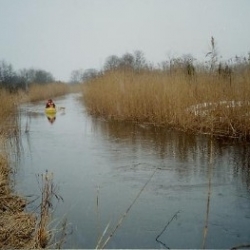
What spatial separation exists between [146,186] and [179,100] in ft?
17.7

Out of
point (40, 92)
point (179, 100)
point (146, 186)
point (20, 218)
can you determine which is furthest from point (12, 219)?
point (40, 92)

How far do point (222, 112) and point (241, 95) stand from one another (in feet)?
2.17

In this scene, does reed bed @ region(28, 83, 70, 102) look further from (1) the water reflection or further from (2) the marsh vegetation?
(1) the water reflection

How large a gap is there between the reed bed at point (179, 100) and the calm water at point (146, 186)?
0.74 m

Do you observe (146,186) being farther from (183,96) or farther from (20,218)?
(183,96)

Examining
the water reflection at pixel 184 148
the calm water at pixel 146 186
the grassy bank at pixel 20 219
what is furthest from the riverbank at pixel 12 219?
the water reflection at pixel 184 148

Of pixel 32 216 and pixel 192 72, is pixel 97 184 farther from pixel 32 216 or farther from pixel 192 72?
pixel 192 72

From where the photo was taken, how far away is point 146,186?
5312mm

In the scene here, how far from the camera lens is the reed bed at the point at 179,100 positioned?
8422 mm

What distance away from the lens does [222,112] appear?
8664 millimetres

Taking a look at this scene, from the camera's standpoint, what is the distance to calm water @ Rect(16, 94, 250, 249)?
3.71 m

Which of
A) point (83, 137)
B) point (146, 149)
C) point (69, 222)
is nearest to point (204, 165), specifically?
point (146, 149)

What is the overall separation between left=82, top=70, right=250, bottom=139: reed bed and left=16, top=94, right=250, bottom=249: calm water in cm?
74

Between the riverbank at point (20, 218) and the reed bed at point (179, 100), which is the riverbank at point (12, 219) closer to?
the riverbank at point (20, 218)
